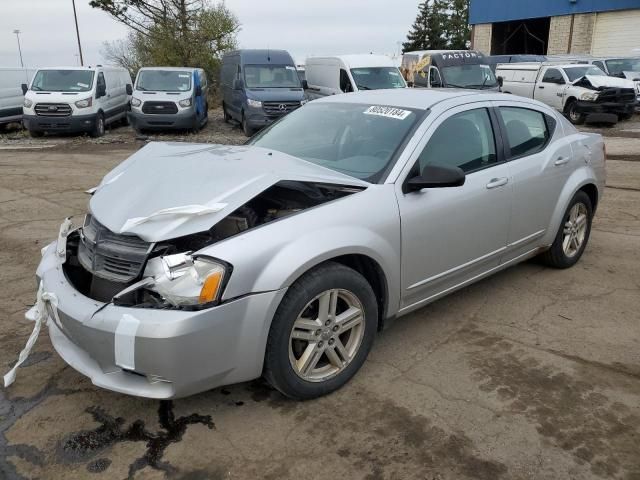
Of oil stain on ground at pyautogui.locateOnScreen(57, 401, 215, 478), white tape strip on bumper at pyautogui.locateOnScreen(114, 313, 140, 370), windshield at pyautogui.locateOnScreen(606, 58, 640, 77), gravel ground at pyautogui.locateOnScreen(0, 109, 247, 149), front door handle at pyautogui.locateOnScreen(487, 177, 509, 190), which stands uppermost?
windshield at pyautogui.locateOnScreen(606, 58, 640, 77)

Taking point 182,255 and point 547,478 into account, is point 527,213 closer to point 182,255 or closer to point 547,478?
point 547,478

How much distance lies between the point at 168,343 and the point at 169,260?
403 mm

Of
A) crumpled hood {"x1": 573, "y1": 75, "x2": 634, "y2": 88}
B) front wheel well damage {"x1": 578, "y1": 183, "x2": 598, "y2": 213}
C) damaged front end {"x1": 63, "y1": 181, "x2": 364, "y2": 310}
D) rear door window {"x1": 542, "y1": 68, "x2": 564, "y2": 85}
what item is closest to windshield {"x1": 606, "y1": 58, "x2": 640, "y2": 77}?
rear door window {"x1": 542, "y1": 68, "x2": 564, "y2": 85}

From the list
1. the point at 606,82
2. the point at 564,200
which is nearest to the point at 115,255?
the point at 564,200

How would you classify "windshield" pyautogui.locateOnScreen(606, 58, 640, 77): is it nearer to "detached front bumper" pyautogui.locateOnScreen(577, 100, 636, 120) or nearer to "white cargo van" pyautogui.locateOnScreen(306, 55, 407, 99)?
"detached front bumper" pyautogui.locateOnScreen(577, 100, 636, 120)

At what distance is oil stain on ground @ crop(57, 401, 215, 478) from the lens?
2615mm

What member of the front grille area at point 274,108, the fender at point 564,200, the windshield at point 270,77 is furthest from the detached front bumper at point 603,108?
the fender at point 564,200

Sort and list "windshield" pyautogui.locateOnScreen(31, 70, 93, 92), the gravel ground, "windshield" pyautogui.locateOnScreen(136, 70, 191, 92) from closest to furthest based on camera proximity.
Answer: the gravel ground, "windshield" pyautogui.locateOnScreen(31, 70, 93, 92), "windshield" pyautogui.locateOnScreen(136, 70, 191, 92)

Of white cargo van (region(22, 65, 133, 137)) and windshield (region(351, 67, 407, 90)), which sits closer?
white cargo van (region(22, 65, 133, 137))

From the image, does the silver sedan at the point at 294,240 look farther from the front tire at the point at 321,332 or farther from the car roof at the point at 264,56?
the car roof at the point at 264,56

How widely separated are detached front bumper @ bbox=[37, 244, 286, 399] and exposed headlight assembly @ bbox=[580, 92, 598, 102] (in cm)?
1690

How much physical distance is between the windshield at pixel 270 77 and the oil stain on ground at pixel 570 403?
543 inches

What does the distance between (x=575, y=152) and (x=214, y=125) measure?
16.2 meters

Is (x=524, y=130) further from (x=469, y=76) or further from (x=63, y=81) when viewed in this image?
(x=63, y=81)
